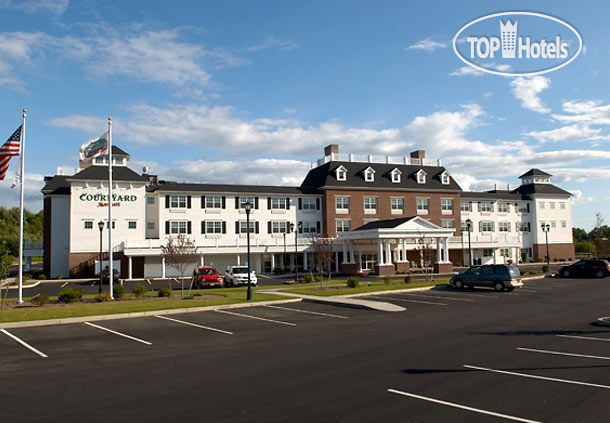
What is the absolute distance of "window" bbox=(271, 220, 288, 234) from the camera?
61.3 m

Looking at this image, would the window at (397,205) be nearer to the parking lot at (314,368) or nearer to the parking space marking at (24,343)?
the parking lot at (314,368)

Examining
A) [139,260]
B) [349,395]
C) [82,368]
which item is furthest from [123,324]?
[139,260]

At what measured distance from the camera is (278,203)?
61844mm

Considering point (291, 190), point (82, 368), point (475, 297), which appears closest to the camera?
point (82, 368)

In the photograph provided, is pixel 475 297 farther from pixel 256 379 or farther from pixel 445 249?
pixel 445 249

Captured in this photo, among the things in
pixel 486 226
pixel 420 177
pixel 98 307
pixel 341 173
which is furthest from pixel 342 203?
pixel 98 307

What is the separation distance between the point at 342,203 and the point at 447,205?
15.4 metres

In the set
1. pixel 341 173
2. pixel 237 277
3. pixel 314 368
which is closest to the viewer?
pixel 314 368

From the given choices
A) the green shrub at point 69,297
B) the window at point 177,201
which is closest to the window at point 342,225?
the window at point 177,201

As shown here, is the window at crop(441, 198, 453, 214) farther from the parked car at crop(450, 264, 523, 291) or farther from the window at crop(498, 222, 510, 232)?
the parked car at crop(450, 264, 523, 291)

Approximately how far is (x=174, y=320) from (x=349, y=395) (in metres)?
13.0

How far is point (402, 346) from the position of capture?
47.4ft

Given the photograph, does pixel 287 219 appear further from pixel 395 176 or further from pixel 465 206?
pixel 465 206

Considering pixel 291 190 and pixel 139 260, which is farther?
pixel 291 190
